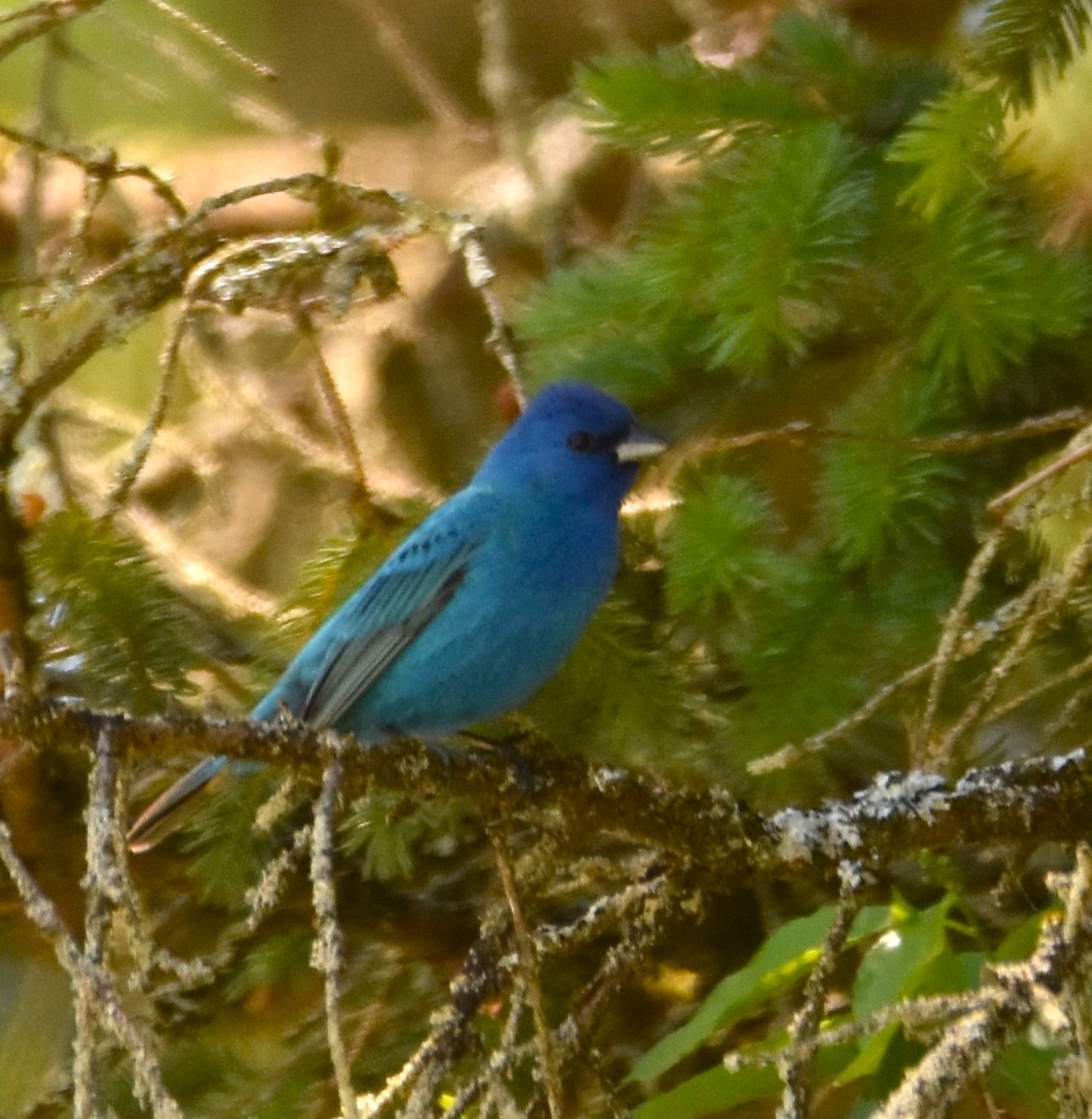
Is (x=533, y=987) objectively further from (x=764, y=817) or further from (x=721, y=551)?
(x=721, y=551)

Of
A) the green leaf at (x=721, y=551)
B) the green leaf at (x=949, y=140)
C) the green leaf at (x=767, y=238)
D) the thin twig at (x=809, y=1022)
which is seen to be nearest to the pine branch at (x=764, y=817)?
the thin twig at (x=809, y=1022)

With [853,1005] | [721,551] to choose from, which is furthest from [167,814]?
[853,1005]

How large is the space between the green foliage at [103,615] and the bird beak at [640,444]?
28.7 inches

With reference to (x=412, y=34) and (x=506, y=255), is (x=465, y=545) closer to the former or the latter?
(x=506, y=255)

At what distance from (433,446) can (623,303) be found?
1911mm

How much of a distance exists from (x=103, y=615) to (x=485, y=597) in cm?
66

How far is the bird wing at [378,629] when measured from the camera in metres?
2.18

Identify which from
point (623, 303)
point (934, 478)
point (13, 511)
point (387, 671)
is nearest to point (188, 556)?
point (387, 671)

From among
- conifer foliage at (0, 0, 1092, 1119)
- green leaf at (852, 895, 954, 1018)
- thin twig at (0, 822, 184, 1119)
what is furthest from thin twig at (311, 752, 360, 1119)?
green leaf at (852, 895, 954, 1018)

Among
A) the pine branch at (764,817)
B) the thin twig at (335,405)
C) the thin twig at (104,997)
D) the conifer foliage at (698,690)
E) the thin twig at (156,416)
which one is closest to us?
the thin twig at (104,997)

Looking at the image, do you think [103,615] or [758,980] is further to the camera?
[103,615]

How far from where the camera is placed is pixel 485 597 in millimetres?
2342

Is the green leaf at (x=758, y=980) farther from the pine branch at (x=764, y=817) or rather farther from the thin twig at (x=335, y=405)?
the thin twig at (x=335, y=405)

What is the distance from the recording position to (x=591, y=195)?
3727 mm
